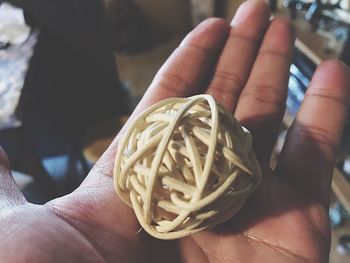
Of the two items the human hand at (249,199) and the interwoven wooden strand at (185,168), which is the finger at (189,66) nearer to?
the human hand at (249,199)

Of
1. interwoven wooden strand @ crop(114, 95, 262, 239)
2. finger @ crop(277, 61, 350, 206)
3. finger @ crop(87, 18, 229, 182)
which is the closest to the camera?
interwoven wooden strand @ crop(114, 95, 262, 239)

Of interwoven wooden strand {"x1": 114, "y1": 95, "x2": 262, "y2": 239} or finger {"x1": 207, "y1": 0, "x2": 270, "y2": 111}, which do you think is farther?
finger {"x1": 207, "y1": 0, "x2": 270, "y2": 111}

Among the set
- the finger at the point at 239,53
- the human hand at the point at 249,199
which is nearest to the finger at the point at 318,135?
the human hand at the point at 249,199

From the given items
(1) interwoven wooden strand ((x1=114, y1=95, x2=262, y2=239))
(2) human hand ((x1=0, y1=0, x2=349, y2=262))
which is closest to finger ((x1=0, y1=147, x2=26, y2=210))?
(2) human hand ((x1=0, y1=0, x2=349, y2=262))

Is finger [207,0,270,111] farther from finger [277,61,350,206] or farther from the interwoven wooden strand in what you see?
the interwoven wooden strand

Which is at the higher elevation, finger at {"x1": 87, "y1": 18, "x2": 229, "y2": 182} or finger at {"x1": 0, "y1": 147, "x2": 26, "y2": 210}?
finger at {"x1": 87, "y1": 18, "x2": 229, "y2": 182}

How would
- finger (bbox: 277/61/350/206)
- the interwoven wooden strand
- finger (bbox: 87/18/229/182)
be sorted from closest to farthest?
the interwoven wooden strand → finger (bbox: 277/61/350/206) → finger (bbox: 87/18/229/182)

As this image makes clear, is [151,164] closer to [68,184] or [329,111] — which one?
[329,111]

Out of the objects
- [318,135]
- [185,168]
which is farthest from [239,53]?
[185,168]
